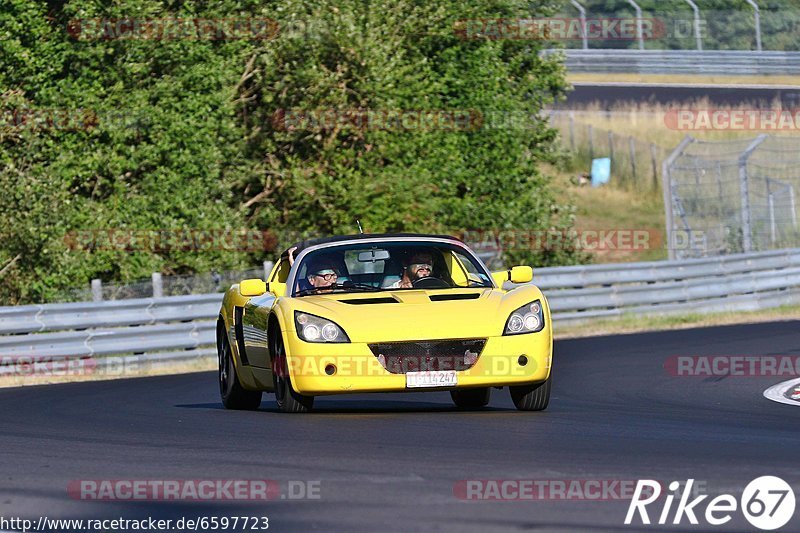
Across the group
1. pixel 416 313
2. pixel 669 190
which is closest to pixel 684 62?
pixel 669 190

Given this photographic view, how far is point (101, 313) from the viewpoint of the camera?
19688mm

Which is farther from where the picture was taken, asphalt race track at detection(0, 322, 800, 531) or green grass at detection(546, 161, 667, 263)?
green grass at detection(546, 161, 667, 263)

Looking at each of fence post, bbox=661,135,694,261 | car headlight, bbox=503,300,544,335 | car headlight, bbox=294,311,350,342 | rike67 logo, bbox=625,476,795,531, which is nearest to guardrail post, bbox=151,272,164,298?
fence post, bbox=661,135,694,261

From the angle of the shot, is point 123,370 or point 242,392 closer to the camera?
point 242,392

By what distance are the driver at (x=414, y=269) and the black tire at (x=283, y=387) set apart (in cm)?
97

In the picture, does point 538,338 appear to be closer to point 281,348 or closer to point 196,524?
point 281,348

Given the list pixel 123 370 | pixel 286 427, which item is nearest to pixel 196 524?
pixel 286 427

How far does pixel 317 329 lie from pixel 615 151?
3907 centimetres

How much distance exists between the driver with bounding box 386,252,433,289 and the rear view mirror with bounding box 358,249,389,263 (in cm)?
16

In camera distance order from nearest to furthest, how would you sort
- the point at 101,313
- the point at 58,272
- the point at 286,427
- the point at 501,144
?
the point at 286,427, the point at 101,313, the point at 58,272, the point at 501,144

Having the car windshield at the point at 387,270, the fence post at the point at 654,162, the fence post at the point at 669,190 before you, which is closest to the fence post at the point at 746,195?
the fence post at the point at 669,190

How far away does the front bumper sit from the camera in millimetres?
10281

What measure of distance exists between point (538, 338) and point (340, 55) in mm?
19412

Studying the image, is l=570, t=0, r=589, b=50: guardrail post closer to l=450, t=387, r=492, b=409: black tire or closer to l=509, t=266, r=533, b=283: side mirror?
l=450, t=387, r=492, b=409: black tire
